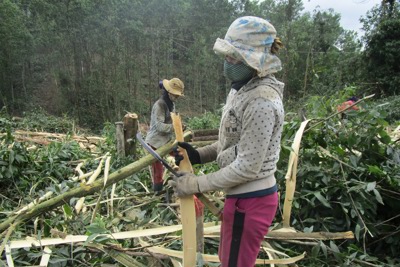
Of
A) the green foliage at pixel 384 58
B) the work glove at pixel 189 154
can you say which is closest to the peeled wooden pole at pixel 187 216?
the work glove at pixel 189 154

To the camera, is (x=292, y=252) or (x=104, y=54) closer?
(x=292, y=252)

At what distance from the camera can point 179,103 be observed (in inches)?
1209

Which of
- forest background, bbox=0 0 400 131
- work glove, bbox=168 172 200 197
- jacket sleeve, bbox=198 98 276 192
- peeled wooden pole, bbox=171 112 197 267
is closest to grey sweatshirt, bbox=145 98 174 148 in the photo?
peeled wooden pole, bbox=171 112 197 267

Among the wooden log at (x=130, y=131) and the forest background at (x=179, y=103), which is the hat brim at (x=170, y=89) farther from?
the forest background at (x=179, y=103)

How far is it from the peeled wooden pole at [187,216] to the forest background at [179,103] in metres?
0.62

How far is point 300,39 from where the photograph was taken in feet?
98.5

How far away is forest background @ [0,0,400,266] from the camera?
275cm

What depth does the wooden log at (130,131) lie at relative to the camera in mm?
4762

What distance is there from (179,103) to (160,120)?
2665cm

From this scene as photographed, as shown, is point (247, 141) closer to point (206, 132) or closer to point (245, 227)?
point (245, 227)

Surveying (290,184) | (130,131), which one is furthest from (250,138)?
(130,131)

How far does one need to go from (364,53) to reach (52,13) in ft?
71.3

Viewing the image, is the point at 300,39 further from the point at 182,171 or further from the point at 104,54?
the point at 182,171

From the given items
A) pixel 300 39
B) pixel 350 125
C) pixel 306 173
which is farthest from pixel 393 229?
pixel 300 39
